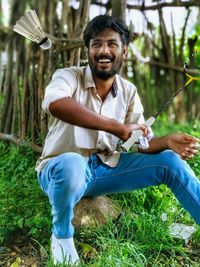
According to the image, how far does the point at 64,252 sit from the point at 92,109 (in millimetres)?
772

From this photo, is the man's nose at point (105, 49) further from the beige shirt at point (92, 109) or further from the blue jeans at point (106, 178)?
the blue jeans at point (106, 178)

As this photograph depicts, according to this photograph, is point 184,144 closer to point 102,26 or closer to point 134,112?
point 134,112

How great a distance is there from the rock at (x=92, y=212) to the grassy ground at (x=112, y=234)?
5 centimetres

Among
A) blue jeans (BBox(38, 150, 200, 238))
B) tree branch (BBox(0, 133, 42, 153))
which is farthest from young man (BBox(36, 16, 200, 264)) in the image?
tree branch (BBox(0, 133, 42, 153))

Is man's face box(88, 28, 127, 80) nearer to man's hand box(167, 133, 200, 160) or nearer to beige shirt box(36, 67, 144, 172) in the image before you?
beige shirt box(36, 67, 144, 172)

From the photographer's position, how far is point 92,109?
257 centimetres

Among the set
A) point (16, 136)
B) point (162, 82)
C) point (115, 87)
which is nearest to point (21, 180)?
point (16, 136)

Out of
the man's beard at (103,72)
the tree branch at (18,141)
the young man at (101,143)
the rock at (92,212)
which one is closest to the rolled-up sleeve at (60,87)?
the young man at (101,143)

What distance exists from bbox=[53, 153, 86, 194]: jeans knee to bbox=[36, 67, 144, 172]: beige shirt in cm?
28

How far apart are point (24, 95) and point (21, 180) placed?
0.78 metres

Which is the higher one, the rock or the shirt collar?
the shirt collar

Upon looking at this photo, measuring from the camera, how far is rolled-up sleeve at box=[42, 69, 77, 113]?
226 centimetres

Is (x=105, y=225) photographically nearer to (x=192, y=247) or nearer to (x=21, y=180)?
(x=192, y=247)

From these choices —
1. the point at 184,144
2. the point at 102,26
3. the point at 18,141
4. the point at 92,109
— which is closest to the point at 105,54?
the point at 102,26
